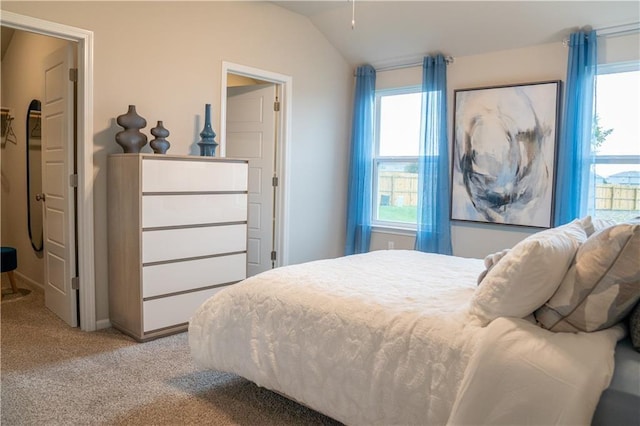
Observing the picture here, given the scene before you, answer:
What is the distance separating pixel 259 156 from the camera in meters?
4.54

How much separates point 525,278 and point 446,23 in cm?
317

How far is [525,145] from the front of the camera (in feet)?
12.9

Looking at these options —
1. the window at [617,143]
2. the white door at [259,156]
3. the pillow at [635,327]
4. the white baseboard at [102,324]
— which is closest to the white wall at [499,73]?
the window at [617,143]

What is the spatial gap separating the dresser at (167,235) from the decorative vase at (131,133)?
106 mm

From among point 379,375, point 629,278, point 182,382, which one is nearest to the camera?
point 629,278

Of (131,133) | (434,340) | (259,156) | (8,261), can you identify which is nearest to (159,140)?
(131,133)

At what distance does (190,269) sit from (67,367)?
0.96 meters

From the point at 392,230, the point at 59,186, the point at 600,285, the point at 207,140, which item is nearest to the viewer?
the point at 600,285

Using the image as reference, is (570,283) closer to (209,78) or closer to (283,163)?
(209,78)

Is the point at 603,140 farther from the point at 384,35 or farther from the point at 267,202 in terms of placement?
the point at 267,202

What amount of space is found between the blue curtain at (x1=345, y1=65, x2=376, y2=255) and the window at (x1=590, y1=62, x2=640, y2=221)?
2.05m

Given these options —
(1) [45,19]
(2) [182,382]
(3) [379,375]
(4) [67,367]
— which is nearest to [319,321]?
(3) [379,375]

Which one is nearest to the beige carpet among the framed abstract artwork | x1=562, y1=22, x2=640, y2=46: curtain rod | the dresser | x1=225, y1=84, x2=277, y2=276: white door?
the dresser

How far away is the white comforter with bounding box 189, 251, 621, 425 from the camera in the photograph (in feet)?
4.53
